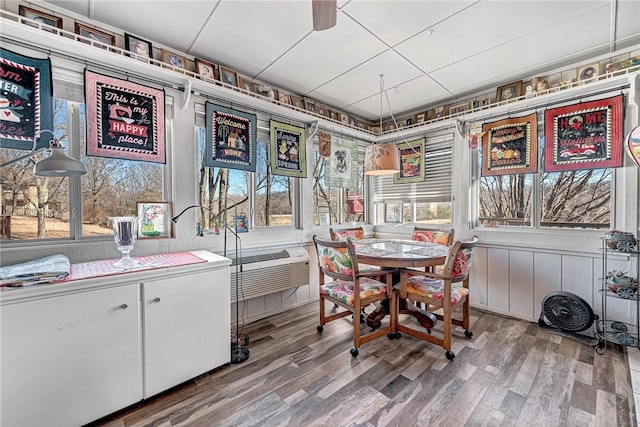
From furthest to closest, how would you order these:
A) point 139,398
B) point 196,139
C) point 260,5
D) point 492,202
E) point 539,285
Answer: point 492,202 < point 539,285 < point 196,139 < point 260,5 < point 139,398

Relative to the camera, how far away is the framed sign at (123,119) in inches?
75.7

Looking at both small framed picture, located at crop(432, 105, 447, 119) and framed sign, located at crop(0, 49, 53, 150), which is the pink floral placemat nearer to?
framed sign, located at crop(0, 49, 53, 150)

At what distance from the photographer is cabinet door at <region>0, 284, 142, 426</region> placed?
4.13 feet

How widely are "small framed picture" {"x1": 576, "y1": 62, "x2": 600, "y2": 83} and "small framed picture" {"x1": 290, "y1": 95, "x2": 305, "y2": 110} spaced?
9.23 ft

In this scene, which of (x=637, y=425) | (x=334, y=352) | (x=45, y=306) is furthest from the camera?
(x=334, y=352)

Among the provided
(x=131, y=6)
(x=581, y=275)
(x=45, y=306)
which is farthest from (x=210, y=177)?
(x=581, y=275)

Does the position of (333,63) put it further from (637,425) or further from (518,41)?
(637,425)

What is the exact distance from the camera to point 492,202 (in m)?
3.19

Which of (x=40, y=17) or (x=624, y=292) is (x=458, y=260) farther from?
(x=40, y=17)

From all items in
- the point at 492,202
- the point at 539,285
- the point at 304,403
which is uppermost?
the point at 492,202

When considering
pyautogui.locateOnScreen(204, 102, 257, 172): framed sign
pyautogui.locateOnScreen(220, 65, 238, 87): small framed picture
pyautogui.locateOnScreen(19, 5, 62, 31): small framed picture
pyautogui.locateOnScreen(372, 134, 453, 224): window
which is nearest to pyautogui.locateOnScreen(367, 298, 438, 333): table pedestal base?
pyautogui.locateOnScreen(372, 134, 453, 224): window

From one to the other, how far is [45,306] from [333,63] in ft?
9.21

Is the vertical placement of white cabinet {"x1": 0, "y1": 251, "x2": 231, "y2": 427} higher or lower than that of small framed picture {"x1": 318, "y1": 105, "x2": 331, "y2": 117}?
lower

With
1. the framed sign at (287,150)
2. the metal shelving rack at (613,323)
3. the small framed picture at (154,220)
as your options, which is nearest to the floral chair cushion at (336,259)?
the framed sign at (287,150)
